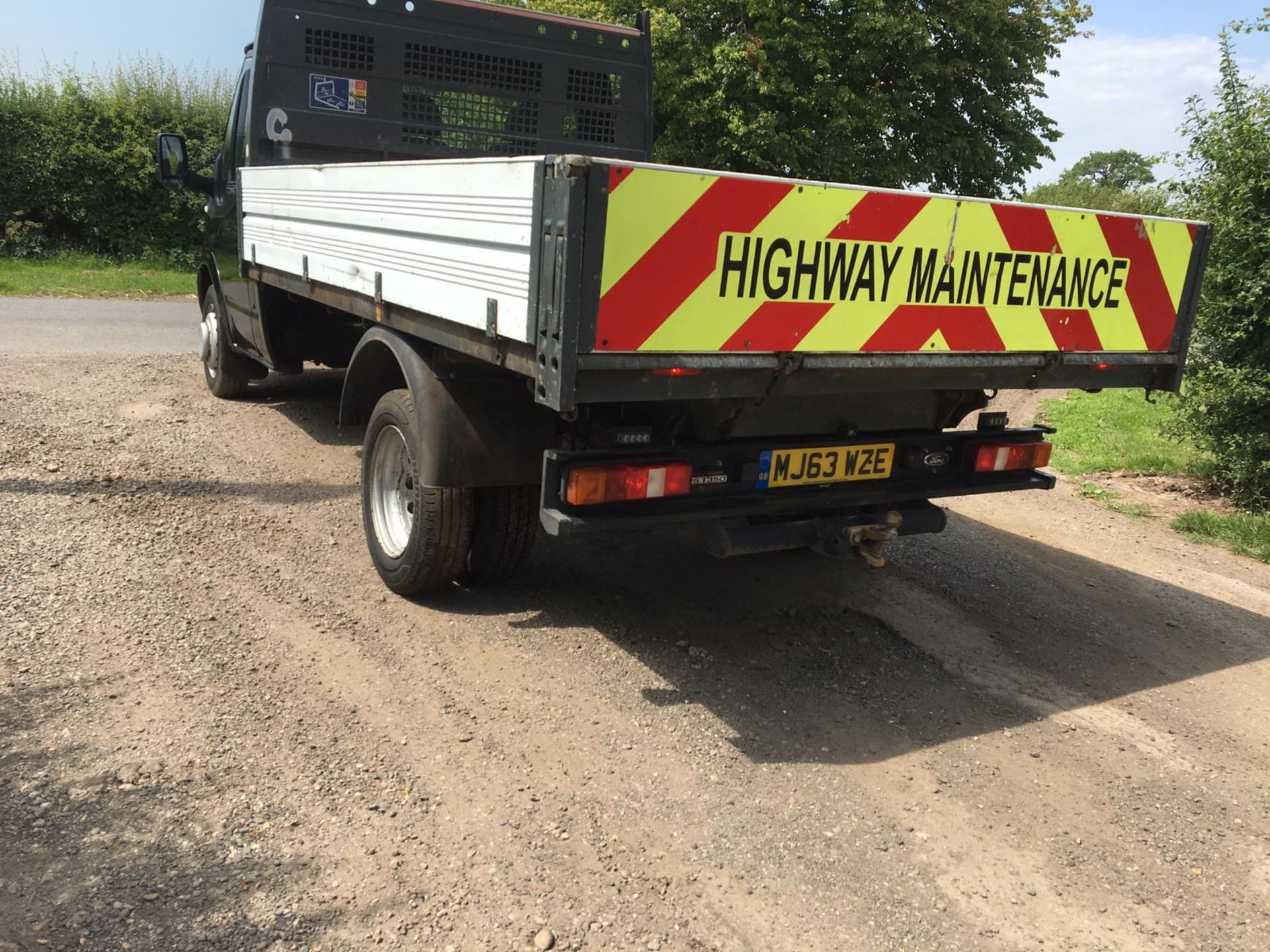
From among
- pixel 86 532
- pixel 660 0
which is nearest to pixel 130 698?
pixel 86 532

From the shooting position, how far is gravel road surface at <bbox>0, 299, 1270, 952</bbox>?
255cm

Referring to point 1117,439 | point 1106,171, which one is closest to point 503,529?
point 1117,439

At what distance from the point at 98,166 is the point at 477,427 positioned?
1833 cm

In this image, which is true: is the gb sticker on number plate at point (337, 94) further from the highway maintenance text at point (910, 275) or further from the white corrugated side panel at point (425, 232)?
the highway maintenance text at point (910, 275)

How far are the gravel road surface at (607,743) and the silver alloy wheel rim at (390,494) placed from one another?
0.24m

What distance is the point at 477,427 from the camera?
12.3ft

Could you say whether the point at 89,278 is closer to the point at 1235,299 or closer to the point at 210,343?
the point at 210,343

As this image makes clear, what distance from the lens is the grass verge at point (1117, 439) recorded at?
776cm

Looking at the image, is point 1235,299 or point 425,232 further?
point 1235,299

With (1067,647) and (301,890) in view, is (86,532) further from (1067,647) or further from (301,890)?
(1067,647)

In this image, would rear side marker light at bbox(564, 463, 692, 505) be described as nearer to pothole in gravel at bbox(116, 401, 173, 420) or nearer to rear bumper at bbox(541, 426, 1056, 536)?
rear bumper at bbox(541, 426, 1056, 536)

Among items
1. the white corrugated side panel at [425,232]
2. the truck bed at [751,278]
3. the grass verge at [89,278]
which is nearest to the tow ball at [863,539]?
the truck bed at [751,278]

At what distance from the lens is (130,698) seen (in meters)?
3.36

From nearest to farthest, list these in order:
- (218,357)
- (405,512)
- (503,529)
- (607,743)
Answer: (607,743) < (503,529) < (405,512) < (218,357)
